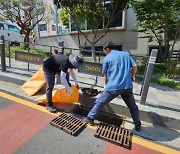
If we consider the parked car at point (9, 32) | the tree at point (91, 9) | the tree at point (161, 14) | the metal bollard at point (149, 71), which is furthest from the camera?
the parked car at point (9, 32)

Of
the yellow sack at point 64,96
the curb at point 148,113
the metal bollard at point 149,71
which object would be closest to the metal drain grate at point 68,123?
the yellow sack at point 64,96

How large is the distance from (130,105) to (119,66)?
2.44 ft

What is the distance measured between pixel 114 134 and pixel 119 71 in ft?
3.51

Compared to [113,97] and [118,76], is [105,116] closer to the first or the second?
[113,97]

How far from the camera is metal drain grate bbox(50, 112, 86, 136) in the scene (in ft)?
10.1

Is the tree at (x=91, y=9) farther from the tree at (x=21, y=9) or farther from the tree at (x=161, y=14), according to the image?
the tree at (x=21, y=9)

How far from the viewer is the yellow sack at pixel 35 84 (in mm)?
4434

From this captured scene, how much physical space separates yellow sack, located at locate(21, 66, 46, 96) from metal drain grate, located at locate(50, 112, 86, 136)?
1.22 meters

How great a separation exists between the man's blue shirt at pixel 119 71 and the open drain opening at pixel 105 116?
3.04 ft

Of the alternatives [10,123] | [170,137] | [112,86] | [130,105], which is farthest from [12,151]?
[170,137]

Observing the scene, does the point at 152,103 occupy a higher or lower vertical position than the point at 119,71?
lower

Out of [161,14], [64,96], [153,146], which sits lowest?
[153,146]

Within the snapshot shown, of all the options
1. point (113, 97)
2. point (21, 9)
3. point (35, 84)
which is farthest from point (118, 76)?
point (21, 9)

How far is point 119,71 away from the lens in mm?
2955
